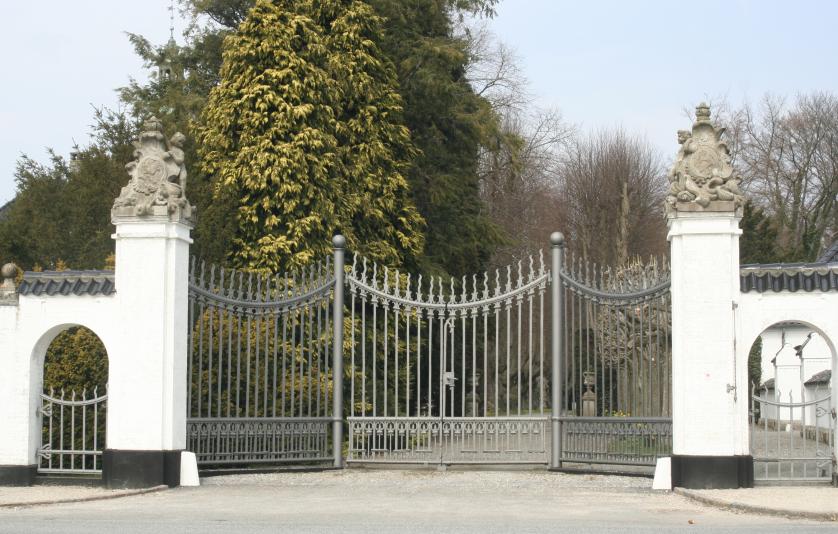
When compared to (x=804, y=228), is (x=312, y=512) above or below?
below

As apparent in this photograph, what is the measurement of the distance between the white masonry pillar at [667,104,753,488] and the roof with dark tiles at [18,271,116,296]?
22.5 feet

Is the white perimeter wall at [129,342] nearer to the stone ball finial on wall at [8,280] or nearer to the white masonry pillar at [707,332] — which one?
the stone ball finial on wall at [8,280]

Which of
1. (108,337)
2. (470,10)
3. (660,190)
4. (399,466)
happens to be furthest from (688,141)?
(660,190)

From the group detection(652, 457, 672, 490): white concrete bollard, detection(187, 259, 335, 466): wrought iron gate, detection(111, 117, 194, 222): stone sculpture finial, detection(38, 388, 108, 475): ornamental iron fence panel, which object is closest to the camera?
detection(652, 457, 672, 490): white concrete bollard

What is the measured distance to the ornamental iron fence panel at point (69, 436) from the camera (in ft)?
46.1

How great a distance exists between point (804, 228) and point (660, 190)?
562cm

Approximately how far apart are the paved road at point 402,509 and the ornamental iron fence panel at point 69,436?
5.08 feet

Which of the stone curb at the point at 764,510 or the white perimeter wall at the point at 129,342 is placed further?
the white perimeter wall at the point at 129,342

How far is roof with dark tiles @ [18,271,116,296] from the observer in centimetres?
1395

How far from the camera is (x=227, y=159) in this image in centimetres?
2197

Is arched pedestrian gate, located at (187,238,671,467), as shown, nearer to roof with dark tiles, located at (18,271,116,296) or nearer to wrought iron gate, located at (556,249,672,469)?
wrought iron gate, located at (556,249,672,469)

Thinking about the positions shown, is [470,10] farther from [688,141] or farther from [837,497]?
[837,497]

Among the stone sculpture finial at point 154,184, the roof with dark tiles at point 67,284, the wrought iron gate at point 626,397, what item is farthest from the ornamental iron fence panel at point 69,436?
the wrought iron gate at point 626,397

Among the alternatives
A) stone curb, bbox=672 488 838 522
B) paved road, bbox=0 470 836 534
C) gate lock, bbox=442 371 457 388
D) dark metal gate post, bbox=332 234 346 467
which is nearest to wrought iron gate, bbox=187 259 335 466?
dark metal gate post, bbox=332 234 346 467
